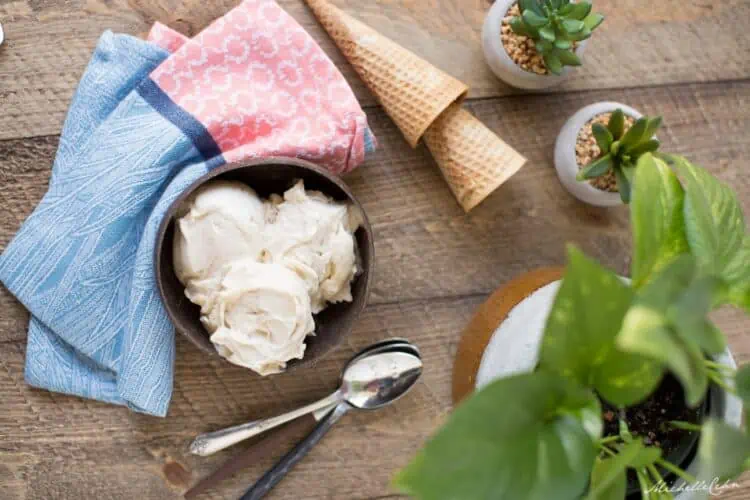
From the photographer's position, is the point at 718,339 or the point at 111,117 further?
the point at 111,117

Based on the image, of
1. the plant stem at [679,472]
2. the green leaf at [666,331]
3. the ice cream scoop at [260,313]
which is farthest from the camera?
the ice cream scoop at [260,313]

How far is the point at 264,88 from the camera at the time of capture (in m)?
0.90

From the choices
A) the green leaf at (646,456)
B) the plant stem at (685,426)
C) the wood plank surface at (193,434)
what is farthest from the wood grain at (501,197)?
the green leaf at (646,456)

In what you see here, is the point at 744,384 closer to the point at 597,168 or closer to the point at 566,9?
the point at 597,168

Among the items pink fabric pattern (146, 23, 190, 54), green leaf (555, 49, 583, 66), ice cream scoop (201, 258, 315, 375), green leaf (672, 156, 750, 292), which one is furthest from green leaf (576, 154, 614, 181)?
pink fabric pattern (146, 23, 190, 54)

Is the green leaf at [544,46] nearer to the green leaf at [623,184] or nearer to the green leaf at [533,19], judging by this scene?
the green leaf at [533,19]

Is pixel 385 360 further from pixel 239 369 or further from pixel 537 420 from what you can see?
pixel 537 420

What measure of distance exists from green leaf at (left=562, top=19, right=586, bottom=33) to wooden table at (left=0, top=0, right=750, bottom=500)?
17 centimetres

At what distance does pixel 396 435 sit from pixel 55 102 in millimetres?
674

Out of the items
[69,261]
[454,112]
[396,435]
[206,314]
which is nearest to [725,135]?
[454,112]

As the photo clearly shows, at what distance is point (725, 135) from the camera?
99 cm

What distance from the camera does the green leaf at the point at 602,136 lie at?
2.67 ft

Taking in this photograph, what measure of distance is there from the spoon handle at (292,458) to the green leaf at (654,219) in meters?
0.53

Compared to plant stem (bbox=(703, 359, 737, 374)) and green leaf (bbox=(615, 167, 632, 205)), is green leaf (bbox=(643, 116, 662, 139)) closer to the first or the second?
green leaf (bbox=(615, 167, 632, 205))
